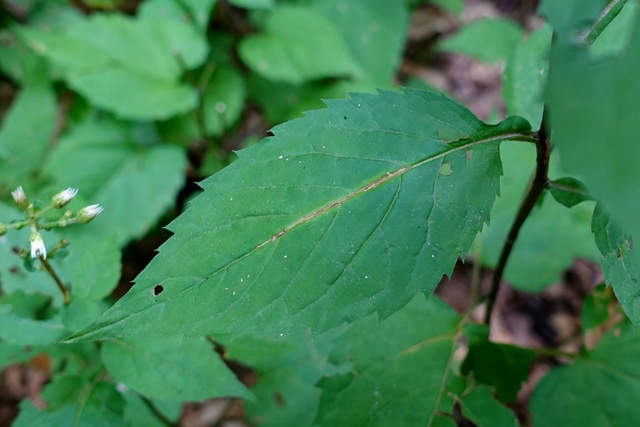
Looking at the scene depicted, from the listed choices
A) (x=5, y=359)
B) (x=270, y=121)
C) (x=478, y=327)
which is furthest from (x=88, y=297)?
(x=270, y=121)

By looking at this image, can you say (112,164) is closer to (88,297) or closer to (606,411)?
(88,297)

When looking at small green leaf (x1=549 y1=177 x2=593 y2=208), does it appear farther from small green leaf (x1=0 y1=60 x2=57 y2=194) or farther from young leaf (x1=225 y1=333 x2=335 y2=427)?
small green leaf (x1=0 y1=60 x2=57 y2=194)

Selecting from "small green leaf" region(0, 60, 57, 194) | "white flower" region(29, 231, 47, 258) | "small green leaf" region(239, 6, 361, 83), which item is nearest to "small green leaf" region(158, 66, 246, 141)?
"small green leaf" region(239, 6, 361, 83)

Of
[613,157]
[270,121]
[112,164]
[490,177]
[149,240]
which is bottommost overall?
[149,240]

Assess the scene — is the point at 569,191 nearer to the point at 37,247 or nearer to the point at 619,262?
the point at 619,262

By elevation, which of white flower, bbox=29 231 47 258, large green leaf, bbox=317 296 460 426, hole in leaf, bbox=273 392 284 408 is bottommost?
hole in leaf, bbox=273 392 284 408
